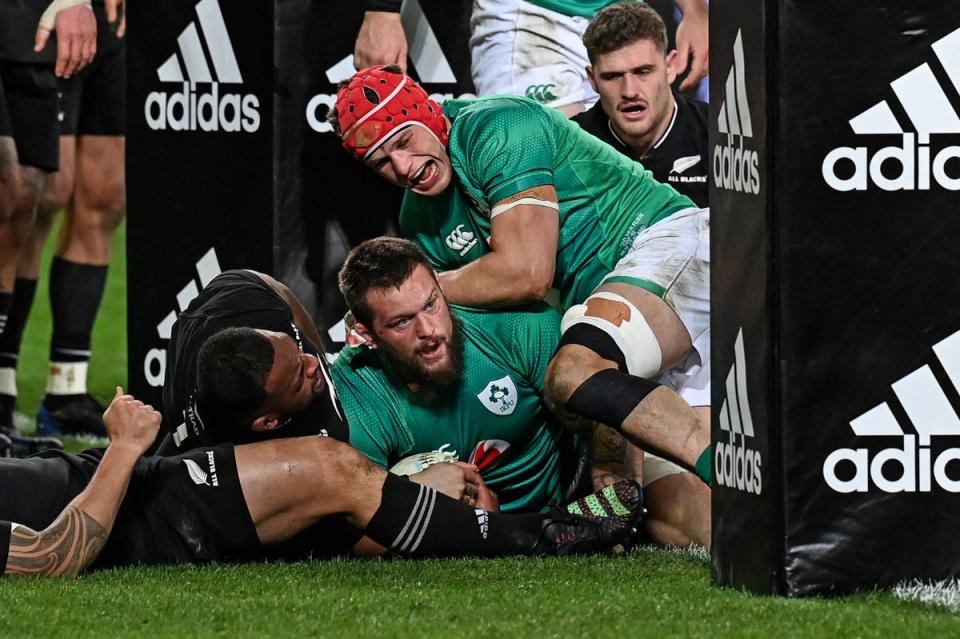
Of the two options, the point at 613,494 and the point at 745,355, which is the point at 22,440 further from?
the point at 745,355

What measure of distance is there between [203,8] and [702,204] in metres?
2.17

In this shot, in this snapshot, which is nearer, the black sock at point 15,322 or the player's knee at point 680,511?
the player's knee at point 680,511

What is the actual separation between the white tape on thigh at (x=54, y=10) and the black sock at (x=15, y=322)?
1.42 metres

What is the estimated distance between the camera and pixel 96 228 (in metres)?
9.46

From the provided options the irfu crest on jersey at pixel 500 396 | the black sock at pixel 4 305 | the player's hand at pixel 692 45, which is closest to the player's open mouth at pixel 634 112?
the player's hand at pixel 692 45

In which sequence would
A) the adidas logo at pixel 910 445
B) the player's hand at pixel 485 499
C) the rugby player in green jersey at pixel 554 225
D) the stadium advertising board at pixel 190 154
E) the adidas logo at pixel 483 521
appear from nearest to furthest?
the adidas logo at pixel 910 445, the adidas logo at pixel 483 521, the player's hand at pixel 485 499, the rugby player in green jersey at pixel 554 225, the stadium advertising board at pixel 190 154

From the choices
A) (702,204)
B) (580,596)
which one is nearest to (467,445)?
(580,596)

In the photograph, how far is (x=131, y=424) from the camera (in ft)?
16.3

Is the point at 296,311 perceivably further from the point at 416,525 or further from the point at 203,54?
the point at 203,54

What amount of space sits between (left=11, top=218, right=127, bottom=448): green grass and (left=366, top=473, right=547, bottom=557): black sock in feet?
15.0

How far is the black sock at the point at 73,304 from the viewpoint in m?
9.23

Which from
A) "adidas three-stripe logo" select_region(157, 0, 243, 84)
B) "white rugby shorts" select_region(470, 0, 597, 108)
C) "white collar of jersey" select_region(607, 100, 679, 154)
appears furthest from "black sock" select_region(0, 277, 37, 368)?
"white collar of jersey" select_region(607, 100, 679, 154)

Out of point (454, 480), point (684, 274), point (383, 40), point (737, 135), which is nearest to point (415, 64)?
point (383, 40)

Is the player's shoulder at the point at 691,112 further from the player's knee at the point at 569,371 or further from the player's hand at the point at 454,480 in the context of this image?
the player's hand at the point at 454,480
